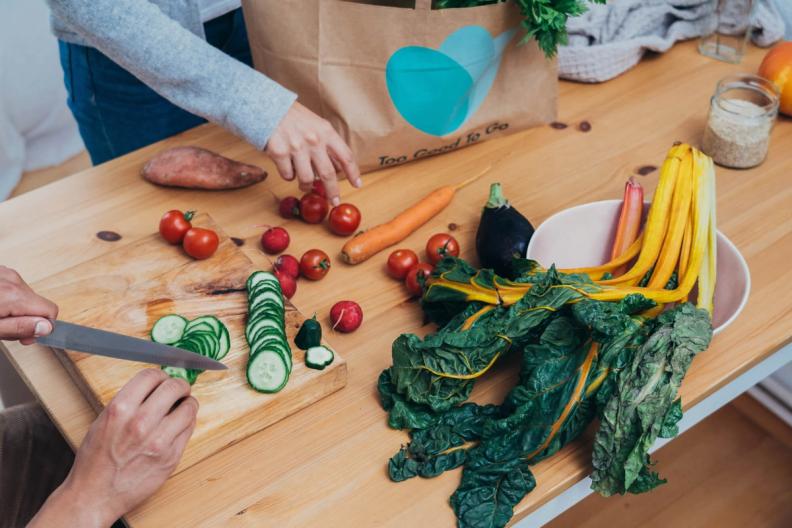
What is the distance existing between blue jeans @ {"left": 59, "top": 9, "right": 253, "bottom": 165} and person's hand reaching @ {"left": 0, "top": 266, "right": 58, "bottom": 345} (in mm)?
710

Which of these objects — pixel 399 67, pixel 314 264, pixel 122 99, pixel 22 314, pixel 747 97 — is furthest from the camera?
pixel 122 99

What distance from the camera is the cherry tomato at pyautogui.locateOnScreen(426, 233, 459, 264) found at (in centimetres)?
141

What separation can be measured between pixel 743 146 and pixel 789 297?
372 millimetres

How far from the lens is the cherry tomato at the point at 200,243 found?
4.42 ft

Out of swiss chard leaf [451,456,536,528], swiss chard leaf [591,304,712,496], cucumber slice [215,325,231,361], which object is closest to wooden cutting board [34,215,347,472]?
cucumber slice [215,325,231,361]

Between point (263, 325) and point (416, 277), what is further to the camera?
point (416, 277)

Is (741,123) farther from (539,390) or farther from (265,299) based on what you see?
(265,299)

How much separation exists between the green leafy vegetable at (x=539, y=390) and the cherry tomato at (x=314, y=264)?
27cm

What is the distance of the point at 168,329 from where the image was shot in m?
1.22

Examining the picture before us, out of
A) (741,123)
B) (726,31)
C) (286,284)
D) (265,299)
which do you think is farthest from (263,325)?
(726,31)

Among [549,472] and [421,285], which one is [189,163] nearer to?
[421,285]

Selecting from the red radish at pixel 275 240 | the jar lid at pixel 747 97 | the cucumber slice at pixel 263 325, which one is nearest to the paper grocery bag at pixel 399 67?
the red radish at pixel 275 240

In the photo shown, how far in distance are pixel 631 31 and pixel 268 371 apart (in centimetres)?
124

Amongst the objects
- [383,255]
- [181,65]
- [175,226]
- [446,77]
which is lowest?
[383,255]
